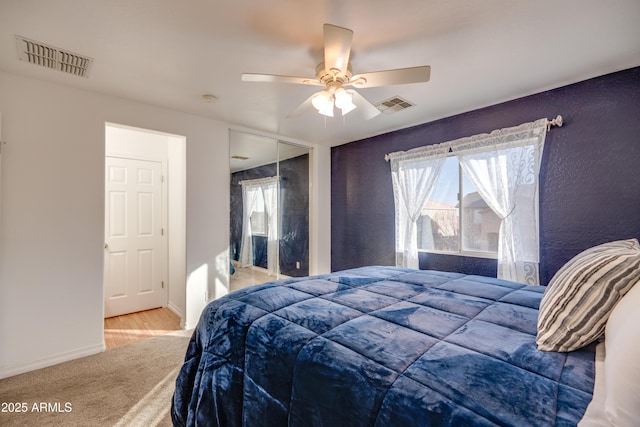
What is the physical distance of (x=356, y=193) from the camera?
14.5ft

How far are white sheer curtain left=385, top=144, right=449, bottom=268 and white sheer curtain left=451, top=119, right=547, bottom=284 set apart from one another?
0.57 m

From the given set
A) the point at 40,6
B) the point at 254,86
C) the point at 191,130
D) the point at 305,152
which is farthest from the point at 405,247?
the point at 40,6

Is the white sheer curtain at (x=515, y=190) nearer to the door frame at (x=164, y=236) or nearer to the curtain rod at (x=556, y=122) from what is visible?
the curtain rod at (x=556, y=122)

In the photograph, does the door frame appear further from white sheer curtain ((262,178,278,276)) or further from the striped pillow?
the striped pillow

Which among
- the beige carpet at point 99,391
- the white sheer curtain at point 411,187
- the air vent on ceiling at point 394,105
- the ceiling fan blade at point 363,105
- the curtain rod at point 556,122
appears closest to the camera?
the beige carpet at point 99,391

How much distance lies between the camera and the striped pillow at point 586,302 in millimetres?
970

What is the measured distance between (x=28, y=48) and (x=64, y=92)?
58 centimetres

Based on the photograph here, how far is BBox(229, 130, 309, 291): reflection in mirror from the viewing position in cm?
369

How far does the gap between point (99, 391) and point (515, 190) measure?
12.6 feet

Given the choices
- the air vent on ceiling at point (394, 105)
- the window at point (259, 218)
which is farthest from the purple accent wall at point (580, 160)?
the window at point (259, 218)

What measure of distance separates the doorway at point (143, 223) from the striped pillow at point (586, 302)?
3303 millimetres

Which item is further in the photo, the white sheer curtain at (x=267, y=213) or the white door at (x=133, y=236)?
the white sheer curtain at (x=267, y=213)

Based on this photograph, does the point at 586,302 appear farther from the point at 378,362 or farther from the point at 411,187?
the point at 411,187

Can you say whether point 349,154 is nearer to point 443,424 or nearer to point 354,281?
point 354,281
